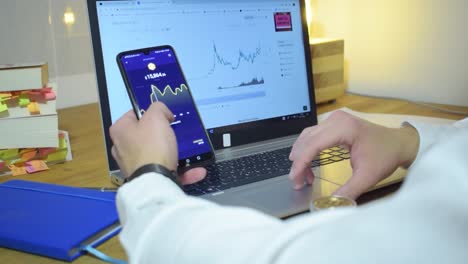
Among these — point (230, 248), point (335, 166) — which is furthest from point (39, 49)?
point (230, 248)

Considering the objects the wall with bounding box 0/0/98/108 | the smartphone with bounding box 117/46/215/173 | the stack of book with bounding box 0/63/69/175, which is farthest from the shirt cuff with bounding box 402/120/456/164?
the wall with bounding box 0/0/98/108

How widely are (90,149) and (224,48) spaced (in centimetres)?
35

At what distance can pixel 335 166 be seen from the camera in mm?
741

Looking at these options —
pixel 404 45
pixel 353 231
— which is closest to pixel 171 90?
pixel 353 231

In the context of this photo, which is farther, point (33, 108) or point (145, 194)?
point (33, 108)

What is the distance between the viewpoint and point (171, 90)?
69 cm

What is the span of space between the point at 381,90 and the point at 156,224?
118cm

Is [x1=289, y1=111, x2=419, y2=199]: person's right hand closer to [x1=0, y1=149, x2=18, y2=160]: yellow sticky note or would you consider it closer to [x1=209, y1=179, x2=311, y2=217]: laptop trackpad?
[x1=209, y1=179, x2=311, y2=217]: laptop trackpad

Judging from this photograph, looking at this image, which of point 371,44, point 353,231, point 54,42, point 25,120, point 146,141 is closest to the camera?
point 353,231

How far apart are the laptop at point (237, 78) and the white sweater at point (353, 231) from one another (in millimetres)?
322

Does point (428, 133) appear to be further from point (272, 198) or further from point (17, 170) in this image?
point (17, 170)

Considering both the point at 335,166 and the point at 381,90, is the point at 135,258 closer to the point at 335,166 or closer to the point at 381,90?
the point at 335,166

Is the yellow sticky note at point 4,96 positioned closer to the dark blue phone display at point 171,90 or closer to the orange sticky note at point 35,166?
the orange sticky note at point 35,166

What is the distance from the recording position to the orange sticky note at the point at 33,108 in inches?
33.2
